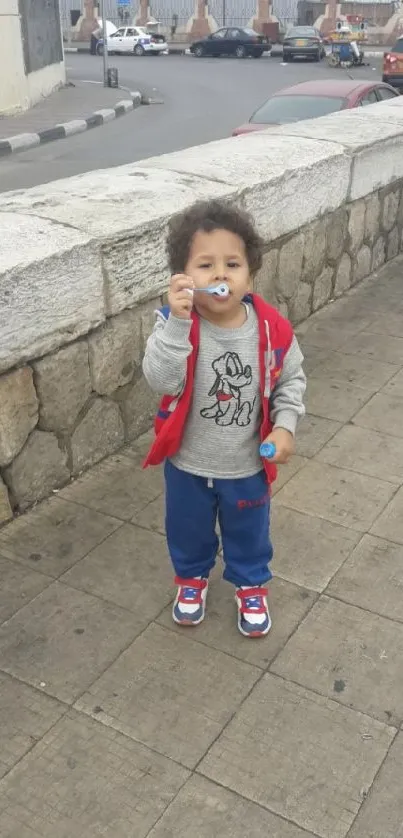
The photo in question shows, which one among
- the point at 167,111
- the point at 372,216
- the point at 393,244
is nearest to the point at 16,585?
the point at 372,216

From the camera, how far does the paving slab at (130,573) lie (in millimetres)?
2664

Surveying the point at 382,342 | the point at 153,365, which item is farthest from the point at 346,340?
Result: the point at 153,365

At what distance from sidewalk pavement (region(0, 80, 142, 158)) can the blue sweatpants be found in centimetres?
1242

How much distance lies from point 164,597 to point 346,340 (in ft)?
8.11

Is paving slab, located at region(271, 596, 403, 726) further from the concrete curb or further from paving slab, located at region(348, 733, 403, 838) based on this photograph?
the concrete curb

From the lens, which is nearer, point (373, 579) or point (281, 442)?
point (281, 442)

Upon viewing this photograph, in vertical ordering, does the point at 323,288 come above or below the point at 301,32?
below

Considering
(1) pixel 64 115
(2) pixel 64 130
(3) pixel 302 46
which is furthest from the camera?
(3) pixel 302 46

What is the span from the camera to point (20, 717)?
7.28ft

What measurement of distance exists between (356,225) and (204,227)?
3.44m

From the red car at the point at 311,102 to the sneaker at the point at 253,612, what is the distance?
24.3ft

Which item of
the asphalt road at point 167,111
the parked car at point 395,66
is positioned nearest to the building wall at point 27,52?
the asphalt road at point 167,111

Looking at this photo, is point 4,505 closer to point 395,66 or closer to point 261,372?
point 261,372

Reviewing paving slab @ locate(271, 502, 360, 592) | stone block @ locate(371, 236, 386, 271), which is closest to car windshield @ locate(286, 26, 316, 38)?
stone block @ locate(371, 236, 386, 271)
